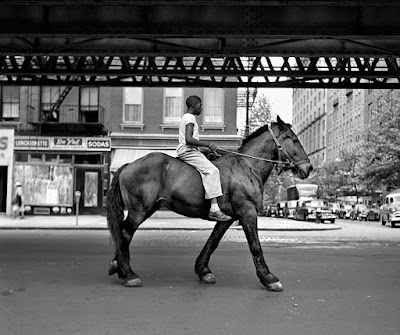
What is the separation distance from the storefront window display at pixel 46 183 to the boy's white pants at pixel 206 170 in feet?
91.5

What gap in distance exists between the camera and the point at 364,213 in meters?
51.5

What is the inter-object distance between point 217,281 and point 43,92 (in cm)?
3013

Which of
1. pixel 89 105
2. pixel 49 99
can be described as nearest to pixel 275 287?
pixel 89 105

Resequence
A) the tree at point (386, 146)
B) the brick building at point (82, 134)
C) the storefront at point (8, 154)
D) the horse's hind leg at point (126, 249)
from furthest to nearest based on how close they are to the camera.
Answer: the tree at point (386, 146) < the brick building at point (82, 134) < the storefront at point (8, 154) < the horse's hind leg at point (126, 249)

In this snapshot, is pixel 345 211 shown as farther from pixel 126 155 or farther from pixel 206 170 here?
pixel 206 170

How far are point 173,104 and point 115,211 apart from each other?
28487mm

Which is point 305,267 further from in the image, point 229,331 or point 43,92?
point 43,92

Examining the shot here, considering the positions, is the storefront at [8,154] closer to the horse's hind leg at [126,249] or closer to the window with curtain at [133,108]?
the window with curtain at [133,108]

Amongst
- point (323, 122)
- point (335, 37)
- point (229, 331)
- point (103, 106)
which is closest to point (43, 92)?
point (103, 106)

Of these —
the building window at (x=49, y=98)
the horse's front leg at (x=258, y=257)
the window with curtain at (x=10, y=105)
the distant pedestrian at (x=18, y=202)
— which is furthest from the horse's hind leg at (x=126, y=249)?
the window with curtain at (x=10, y=105)

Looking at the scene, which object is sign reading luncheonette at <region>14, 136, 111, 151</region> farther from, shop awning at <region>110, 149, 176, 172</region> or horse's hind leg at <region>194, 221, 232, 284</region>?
horse's hind leg at <region>194, 221, 232, 284</region>

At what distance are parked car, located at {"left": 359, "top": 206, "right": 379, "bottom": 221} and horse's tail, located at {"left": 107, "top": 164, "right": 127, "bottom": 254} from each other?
4453 cm

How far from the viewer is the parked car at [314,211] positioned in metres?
40.0

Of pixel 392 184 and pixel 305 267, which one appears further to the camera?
pixel 392 184
